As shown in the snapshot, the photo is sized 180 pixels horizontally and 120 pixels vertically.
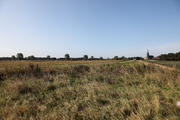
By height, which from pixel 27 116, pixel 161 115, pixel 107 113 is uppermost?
pixel 161 115

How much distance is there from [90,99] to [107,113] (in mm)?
1054

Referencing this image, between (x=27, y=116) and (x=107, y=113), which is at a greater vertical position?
(x=107, y=113)

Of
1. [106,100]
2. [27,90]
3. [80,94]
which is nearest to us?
[106,100]

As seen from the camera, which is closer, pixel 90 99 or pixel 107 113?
pixel 107 113

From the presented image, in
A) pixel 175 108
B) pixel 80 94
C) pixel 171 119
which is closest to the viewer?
pixel 171 119

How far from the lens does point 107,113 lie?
119 inches

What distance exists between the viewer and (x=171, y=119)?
2.44m

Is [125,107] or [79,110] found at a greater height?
[125,107]

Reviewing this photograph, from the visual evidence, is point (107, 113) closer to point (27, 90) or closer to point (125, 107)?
point (125, 107)

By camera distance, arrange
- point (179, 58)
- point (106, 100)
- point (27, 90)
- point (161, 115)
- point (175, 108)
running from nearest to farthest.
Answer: point (161, 115)
point (175, 108)
point (106, 100)
point (27, 90)
point (179, 58)

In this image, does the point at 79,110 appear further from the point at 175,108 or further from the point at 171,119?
the point at 175,108

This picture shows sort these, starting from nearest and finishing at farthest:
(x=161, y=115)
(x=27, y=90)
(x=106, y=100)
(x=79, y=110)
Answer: (x=161, y=115), (x=79, y=110), (x=106, y=100), (x=27, y=90)

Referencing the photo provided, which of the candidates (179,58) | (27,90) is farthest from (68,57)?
(27,90)

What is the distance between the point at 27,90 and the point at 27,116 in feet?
9.42
